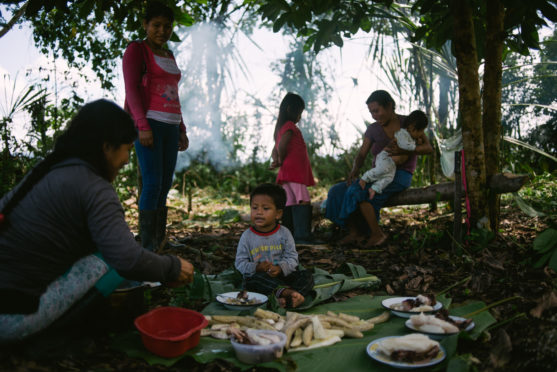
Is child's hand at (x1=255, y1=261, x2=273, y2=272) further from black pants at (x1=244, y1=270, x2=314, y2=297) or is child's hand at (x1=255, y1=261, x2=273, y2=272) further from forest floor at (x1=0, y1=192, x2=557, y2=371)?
forest floor at (x1=0, y1=192, x2=557, y2=371)

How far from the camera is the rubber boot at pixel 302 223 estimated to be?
16.3ft

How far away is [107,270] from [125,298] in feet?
1.02

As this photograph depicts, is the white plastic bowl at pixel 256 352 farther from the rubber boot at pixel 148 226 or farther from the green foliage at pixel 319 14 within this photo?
the green foliage at pixel 319 14

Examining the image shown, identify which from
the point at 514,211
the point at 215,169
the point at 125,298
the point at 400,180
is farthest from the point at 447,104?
the point at 125,298

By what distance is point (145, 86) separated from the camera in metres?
3.52

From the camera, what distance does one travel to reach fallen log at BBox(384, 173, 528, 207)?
3.69m

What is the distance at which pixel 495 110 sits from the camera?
4055 millimetres

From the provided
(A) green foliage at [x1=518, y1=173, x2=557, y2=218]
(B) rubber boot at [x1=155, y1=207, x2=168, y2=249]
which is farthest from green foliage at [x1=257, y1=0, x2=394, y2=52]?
(A) green foliage at [x1=518, y1=173, x2=557, y2=218]

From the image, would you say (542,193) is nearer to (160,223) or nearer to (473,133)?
(473,133)

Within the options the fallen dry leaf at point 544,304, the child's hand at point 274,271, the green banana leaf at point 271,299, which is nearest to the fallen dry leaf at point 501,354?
the fallen dry leaf at point 544,304

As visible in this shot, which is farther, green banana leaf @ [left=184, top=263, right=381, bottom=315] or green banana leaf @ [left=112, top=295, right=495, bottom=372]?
green banana leaf @ [left=184, top=263, right=381, bottom=315]

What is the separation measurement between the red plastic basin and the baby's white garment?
2.91 meters

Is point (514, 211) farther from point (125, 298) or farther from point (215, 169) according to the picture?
point (215, 169)

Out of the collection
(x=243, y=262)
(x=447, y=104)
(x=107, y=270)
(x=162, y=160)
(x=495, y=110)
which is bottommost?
(x=243, y=262)
